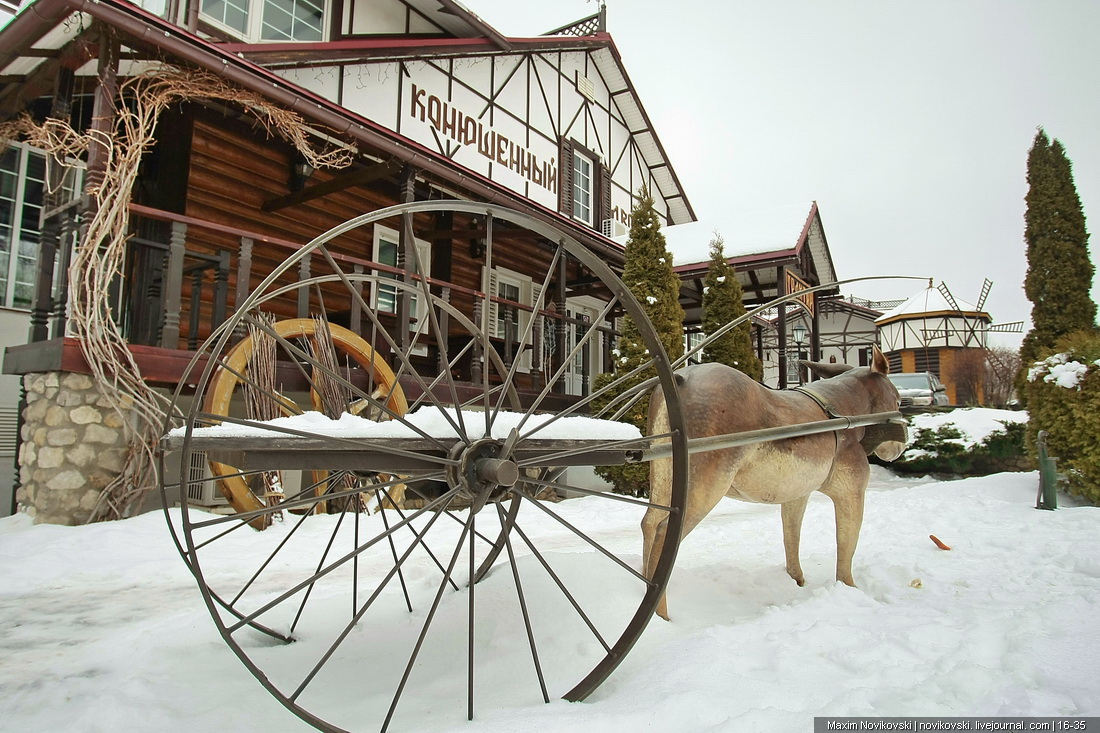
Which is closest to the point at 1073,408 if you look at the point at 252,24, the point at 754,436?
the point at 754,436

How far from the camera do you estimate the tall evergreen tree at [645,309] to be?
29.6 ft

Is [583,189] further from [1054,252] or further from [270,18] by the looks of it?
[1054,252]

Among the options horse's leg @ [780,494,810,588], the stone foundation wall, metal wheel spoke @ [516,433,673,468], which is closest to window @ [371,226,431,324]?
the stone foundation wall

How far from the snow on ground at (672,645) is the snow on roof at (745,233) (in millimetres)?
8258

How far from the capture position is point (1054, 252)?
12.7m

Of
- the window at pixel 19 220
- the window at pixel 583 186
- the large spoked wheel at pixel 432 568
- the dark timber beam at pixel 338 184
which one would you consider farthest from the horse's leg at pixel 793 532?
the window at pixel 583 186

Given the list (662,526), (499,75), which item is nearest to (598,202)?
(499,75)

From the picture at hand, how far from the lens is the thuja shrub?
6.79m

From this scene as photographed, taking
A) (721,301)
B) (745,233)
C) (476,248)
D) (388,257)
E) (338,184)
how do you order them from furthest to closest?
(745,233) < (476,248) < (721,301) < (388,257) < (338,184)

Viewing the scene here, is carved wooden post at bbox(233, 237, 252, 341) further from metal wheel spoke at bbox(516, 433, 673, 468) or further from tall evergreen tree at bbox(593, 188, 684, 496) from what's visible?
tall evergreen tree at bbox(593, 188, 684, 496)

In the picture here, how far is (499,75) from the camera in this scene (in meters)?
11.9

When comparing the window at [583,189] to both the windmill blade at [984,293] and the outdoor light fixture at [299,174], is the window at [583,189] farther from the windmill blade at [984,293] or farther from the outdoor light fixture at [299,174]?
the windmill blade at [984,293]

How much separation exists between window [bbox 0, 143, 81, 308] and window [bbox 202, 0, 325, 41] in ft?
9.12

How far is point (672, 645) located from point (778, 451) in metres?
1.28
